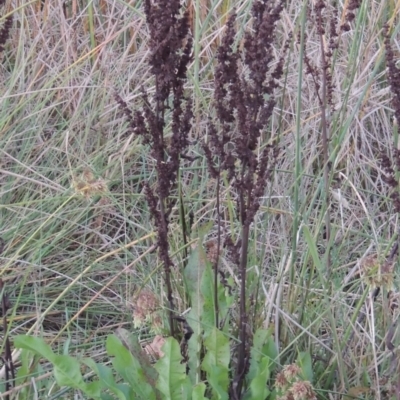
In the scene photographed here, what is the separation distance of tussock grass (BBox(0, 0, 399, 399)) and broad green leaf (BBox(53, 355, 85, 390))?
17 centimetres

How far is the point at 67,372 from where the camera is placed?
1454 millimetres

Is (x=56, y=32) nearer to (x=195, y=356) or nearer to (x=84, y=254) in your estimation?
(x=84, y=254)

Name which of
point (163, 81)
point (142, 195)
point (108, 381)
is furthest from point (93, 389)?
point (142, 195)

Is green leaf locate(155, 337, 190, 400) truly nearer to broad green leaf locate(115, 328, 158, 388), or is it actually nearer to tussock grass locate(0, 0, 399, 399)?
broad green leaf locate(115, 328, 158, 388)

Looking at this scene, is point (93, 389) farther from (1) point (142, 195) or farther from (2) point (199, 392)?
(1) point (142, 195)

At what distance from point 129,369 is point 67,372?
146 millimetres

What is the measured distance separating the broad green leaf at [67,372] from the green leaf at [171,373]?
0.17 meters

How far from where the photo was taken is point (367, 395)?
1618 millimetres

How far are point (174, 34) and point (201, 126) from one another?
126cm

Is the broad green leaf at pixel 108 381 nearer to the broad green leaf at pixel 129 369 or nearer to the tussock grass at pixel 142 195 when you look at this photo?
the broad green leaf at pixel 129 369

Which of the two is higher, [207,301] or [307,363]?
[207,301]

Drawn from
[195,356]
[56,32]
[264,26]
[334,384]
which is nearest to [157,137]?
[264,26]

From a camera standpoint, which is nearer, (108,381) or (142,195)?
(108,381)

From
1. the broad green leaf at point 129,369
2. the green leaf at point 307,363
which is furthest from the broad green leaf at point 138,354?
the green leaf at point 307,363
